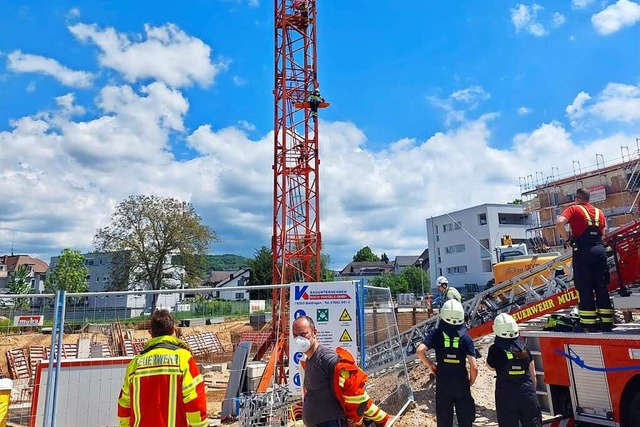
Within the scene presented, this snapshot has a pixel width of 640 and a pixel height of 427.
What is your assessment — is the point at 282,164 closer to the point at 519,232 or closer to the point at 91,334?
the point at 91,334

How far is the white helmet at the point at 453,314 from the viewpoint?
538cm

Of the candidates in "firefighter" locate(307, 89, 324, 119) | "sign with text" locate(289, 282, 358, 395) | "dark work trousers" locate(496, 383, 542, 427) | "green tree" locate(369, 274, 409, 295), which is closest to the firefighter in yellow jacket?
"dark work trousers" locate(496, 383, 542, 427)

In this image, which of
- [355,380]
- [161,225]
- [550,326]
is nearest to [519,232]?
[161,225]

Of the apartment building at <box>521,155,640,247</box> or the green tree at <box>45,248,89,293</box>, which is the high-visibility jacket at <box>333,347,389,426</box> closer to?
the apartment building at <box>521,155,640,247</box>

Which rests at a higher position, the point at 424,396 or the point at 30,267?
the point at 30,267

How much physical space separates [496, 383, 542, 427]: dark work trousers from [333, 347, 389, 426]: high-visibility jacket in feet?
7.31

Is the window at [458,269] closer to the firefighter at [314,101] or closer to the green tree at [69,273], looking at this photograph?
the firefighter at [314,101]

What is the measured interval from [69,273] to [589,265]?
58176mm

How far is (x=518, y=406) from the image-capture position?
5074 millimetres

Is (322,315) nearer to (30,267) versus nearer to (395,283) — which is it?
(395,283)

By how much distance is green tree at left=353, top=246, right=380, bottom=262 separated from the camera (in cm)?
10538

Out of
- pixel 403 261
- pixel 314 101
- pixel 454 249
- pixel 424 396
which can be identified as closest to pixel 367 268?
pixel 403 261

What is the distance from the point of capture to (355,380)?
11.8 ft

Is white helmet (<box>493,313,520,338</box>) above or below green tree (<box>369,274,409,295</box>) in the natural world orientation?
below
